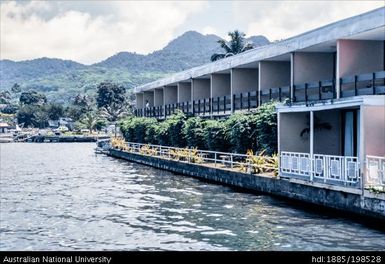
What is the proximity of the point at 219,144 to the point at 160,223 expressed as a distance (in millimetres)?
20339

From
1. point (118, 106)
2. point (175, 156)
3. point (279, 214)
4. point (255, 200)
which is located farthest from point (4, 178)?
point (118, 106)

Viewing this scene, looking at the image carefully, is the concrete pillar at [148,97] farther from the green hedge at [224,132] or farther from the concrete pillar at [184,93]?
the green hedge at [224,132]

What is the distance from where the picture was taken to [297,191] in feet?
82.9

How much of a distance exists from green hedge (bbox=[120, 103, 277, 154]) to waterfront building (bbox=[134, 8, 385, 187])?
2027 millimetres

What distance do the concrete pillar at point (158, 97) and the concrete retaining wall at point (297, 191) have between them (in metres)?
29.8

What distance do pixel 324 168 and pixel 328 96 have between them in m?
8.80

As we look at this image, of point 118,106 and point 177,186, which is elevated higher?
point 118,106

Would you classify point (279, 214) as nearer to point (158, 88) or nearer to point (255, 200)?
point (255, 200)

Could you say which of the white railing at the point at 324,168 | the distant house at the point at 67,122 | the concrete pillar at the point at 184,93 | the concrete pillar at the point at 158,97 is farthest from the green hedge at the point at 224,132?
the distant house at the point at 67,122

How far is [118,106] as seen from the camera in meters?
188

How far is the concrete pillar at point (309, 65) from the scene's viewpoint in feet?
118

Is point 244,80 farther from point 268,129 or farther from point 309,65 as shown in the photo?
point 268,129

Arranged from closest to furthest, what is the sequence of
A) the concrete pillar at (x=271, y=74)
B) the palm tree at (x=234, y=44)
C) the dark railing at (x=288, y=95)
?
1. the dark railing at (x=288, y=95)
2. the concrete pillar at (x=271, y=74)
3. the palm tree at (x=234, y=44)

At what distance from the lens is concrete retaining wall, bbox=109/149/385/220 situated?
65.3 feet
